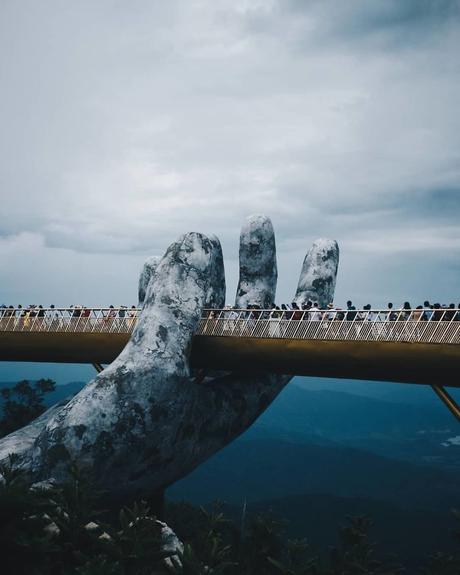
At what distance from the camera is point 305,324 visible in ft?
77.2

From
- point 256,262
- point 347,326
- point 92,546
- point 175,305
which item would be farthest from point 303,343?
point 92,546

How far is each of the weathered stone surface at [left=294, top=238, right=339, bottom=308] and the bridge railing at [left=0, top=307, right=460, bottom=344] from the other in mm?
5603

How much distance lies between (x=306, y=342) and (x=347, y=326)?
180 centimetres

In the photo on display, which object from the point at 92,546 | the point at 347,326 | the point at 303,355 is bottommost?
the point at 92,546

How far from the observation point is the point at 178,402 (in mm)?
24062

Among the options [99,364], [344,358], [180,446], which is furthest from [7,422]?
[344,358]

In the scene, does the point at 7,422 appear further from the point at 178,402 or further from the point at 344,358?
the point at 344,358

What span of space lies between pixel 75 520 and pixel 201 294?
1394cm

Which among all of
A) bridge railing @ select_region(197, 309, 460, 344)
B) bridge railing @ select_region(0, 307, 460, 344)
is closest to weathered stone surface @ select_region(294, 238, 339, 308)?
bridge railing @ select_region(0, 307, 460, 344)

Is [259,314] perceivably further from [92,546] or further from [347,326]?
[92,546]

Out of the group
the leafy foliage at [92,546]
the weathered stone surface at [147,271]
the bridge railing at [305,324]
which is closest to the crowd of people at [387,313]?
the bridge railing at [305,324]

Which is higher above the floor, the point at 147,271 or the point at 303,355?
the point at 147,271

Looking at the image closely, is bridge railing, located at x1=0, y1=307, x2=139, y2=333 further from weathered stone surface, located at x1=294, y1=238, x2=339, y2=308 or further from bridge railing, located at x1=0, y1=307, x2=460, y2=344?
weathered stone surface, located at x1=294, y1=238, x2=339, y2=308

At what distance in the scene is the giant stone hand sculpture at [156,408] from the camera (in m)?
22.0
